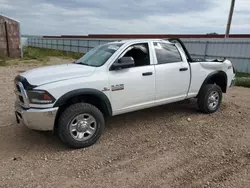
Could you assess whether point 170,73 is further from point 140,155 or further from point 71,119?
point 71,119

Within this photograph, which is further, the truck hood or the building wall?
the building wall

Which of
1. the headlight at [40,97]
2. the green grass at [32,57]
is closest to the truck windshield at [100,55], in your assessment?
the headlight at [40,97]

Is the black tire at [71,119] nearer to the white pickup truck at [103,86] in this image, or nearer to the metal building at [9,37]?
the white pickup truck at [103,86]

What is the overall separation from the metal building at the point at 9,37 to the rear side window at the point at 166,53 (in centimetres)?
1841

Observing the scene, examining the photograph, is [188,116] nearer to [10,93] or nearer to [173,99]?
[173,99]

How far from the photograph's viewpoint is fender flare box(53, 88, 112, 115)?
3.24 meters

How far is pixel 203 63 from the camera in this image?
485cm

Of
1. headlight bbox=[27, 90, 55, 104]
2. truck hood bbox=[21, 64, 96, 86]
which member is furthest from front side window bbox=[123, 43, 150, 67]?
headlight bbox=[27, 90, 55, 104]

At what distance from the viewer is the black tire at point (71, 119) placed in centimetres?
332

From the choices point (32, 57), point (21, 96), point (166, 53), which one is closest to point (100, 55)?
point (166, 53)

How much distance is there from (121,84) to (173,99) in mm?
1339

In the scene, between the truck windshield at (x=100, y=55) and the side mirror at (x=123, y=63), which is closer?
the side mirror at (x=123, y=63)

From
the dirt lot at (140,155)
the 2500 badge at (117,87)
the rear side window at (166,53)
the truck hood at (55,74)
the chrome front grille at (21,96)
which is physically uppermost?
the rear side window at (166,53)

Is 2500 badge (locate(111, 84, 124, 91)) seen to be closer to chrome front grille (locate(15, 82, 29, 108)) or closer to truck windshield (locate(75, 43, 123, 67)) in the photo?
truck windshield (locate(75, 43, 123, 67))
